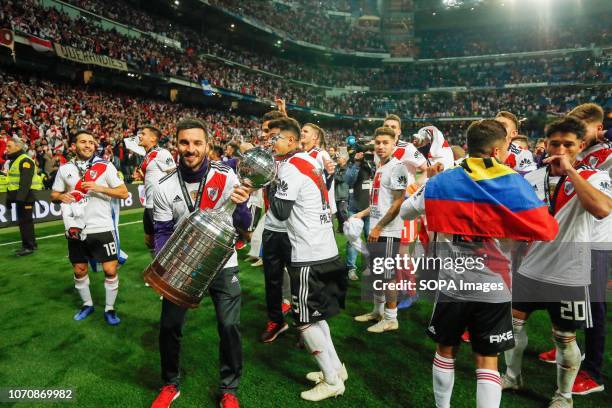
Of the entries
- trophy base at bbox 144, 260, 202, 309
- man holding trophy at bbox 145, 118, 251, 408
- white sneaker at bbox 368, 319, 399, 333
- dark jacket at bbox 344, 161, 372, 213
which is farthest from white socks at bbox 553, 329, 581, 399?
dark jacket at bbox 344, 161, 372, 213

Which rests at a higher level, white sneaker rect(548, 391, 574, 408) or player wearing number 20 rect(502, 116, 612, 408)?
player wearing number 20 rect(502, 116, 612, 408)

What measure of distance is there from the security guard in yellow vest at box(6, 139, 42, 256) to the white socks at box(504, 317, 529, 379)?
27.3ft

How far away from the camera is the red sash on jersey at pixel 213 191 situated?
8.65 ft

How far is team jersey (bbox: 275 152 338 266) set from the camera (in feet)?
9.25

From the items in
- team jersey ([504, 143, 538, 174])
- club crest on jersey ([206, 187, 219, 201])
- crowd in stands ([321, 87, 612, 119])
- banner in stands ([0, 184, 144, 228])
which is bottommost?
banner in stands ([0, 184, 144, 228])

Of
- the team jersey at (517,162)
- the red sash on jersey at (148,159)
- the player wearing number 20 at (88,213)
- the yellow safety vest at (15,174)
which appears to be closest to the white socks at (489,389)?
the team jersey at (517,162)

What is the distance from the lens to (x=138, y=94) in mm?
25312

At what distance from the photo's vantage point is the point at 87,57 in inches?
773

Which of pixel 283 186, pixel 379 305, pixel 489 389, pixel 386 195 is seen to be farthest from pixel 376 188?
pixel 489 389

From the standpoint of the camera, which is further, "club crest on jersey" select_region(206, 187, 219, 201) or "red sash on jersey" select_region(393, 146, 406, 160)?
"red sash on jersey" select_region(393, 146, 406, 160)

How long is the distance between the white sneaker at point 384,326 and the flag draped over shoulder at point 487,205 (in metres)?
2.27

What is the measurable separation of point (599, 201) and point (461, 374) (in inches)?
72.7

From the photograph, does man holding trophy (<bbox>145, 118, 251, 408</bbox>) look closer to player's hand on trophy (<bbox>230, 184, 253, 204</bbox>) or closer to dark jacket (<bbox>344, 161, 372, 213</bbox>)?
player's hand on trophy (<bbox>230, 184, 253, 204</bbox>)

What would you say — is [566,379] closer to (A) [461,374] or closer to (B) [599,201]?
(A) [461,374]
